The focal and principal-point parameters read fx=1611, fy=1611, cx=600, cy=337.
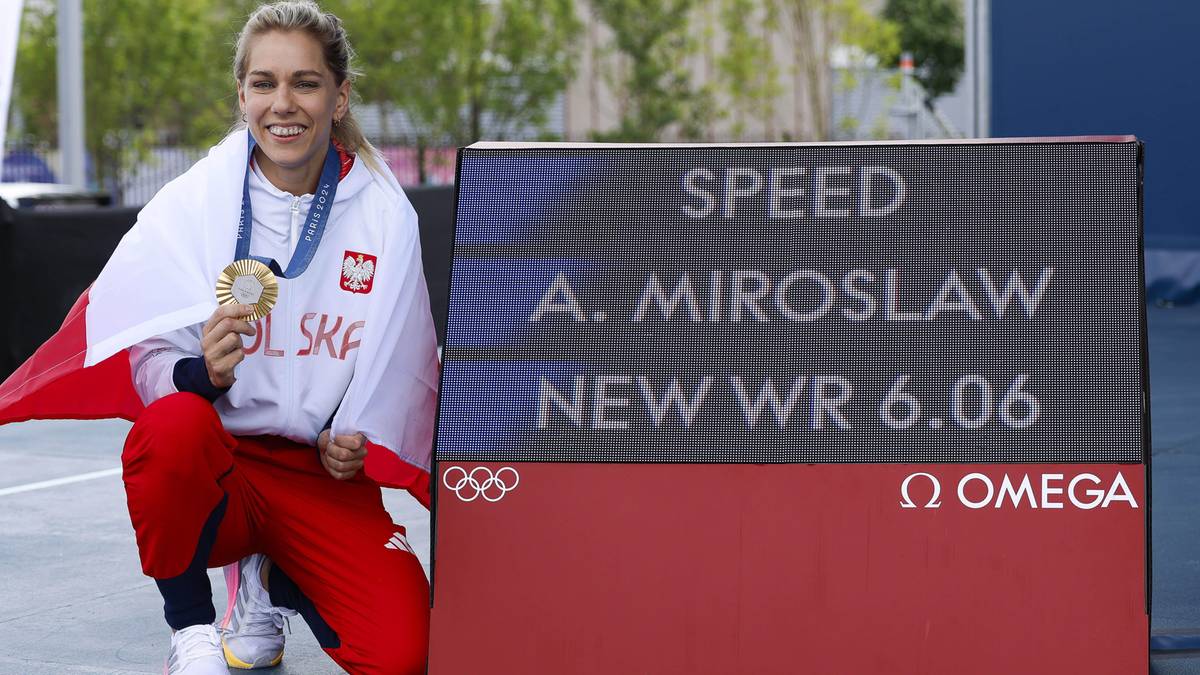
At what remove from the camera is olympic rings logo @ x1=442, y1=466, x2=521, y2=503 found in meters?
3.30

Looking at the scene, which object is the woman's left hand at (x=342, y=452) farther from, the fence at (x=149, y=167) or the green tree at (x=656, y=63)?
the green tree at (x=656, y=63)

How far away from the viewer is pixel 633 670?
129 inches

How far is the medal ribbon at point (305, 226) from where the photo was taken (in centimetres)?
358

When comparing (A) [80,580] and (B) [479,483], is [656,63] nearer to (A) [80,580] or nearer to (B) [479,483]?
(A) [80,580]

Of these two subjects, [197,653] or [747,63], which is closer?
[197,653]

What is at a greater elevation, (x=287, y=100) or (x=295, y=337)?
(x=287, y=100)

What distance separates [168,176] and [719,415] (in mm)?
25325

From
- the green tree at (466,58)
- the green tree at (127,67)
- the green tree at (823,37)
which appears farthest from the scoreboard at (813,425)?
the green tree at (127,67)

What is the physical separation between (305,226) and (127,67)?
26350 mm

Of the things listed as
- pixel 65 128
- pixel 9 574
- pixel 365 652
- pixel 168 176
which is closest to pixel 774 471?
pixel 365 652

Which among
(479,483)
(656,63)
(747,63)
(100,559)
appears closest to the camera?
(479,483)

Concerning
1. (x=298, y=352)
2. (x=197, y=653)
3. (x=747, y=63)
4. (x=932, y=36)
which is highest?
(x=932, y=36)

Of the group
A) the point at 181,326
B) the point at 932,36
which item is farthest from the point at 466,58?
the point at 181,326

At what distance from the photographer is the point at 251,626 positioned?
4.03 meters
